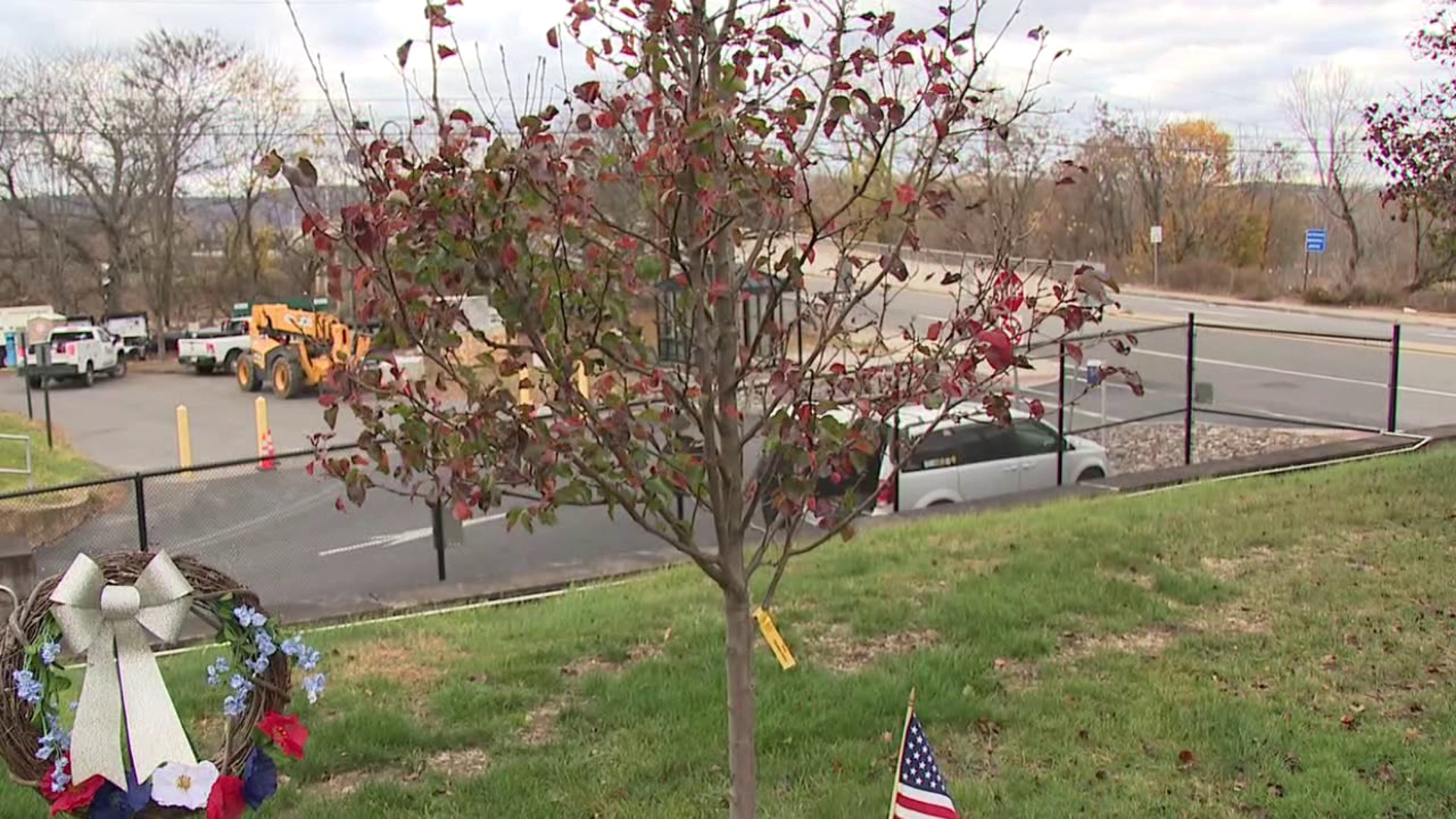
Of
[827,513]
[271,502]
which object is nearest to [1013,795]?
[827,513]

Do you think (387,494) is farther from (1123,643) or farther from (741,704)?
(741,704)

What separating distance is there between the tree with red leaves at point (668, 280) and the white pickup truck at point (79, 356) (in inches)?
1358

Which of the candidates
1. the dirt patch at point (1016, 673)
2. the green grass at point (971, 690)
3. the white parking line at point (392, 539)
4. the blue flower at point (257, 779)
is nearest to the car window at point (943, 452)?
the green grass at point (971, 690)

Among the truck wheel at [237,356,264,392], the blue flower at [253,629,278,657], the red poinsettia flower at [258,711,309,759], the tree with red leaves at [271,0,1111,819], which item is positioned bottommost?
the truck wheel at [237,356,264,392]

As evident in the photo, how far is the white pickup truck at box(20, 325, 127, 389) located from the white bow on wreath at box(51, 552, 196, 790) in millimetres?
33805

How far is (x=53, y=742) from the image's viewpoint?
3311mm

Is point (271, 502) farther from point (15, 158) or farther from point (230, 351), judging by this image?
point (15, 158)

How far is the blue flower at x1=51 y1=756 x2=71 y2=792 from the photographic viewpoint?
3.25m

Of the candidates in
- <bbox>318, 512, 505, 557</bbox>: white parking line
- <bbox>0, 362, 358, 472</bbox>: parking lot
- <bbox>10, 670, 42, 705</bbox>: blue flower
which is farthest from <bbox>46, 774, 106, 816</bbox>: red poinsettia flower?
<bbox>0, 362, 358, 472</bbox>: parking lot

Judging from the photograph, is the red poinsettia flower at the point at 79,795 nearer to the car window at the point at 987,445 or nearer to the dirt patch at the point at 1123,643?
the dirt patch at the point at 1123,643

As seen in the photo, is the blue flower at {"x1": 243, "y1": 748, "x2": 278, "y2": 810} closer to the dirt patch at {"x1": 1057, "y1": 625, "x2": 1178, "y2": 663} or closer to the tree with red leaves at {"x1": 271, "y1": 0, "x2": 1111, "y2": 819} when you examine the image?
the tree with red leaves at {"x1": 271, "y1": 0, "x2": 1111, "y2": 819}

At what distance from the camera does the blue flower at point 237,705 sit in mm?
3439

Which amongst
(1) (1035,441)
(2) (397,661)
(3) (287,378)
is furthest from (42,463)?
(2) (397,661)

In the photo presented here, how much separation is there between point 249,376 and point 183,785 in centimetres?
3162
